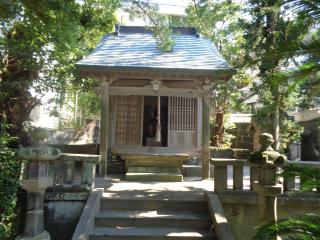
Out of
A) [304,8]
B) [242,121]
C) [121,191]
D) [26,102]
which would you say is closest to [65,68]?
[26,102]

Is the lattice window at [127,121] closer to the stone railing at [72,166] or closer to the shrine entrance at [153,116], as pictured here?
the shrine entrance at [153,116]

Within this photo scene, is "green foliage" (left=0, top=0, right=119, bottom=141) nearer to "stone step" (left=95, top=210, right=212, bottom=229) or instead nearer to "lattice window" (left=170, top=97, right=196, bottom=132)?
"stone step" (left=95, top=210, right=212, bottom=229)

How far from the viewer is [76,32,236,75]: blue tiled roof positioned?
6518mm

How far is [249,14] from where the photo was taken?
26.8 feet

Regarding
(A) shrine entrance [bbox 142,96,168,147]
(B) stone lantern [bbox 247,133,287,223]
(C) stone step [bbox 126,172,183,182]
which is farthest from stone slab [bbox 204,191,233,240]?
(A) shrine entrance [bbox 142,96,168,147]

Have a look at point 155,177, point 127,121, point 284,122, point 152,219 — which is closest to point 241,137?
point 284,122

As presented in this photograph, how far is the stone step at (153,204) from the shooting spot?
4.68m

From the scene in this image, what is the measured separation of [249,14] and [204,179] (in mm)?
5826

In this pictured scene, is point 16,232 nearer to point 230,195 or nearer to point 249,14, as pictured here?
point 230,195

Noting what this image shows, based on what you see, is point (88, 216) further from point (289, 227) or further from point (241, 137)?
point (241, 137)

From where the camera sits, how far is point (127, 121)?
976cm

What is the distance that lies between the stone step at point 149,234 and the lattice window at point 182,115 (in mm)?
5812

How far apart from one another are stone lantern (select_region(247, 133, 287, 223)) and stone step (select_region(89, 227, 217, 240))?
1.03m

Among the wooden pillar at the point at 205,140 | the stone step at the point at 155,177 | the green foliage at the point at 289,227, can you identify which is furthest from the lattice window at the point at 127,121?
the green foliage at the point at 289,227
